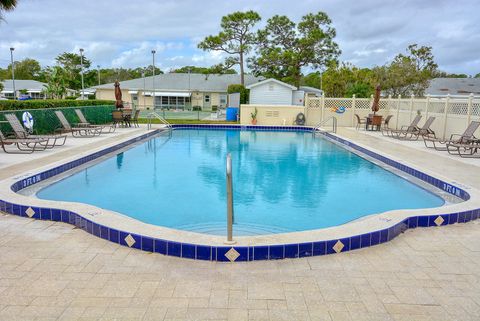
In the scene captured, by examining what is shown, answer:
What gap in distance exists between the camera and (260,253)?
374 centimetres

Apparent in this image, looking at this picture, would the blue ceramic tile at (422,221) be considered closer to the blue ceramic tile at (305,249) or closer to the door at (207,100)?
the blue ceramic tile at (305,249)

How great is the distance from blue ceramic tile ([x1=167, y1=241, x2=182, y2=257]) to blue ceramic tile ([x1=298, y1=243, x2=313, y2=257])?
1173 mm

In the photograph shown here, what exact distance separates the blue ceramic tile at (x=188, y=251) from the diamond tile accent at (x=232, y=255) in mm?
326

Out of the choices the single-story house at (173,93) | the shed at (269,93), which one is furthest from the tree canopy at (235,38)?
the single-story house at (173,93)

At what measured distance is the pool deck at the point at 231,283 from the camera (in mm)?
2773

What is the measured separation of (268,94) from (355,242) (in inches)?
1047

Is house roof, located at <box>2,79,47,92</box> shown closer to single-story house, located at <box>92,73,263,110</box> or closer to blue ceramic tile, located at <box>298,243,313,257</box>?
single-story house, located at <box>92,73,263,110</box>

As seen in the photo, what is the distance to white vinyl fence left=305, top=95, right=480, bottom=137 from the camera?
13.2 metres

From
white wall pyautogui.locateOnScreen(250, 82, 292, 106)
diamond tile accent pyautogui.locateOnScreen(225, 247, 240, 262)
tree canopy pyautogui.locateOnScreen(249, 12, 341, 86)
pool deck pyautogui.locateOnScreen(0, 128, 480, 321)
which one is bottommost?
pool deck pyautogui.locateOnScreen(0, 128, 480, 321)

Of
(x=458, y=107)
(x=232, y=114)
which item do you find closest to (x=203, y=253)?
(x=458, y=107)

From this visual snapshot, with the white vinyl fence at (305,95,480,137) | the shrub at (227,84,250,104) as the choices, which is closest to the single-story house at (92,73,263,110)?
the shrub at (227,84,250,104)

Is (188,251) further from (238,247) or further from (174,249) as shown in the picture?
(238,247)

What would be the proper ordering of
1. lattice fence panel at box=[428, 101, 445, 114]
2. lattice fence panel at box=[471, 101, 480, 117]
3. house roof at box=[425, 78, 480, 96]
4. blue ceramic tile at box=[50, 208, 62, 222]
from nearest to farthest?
blue ceramic tile at box=[50, 208, 62, 222] < lattice fence panel at box=[471, 101, 480, 117] < lattice fence panel at box=[428, 101, 445, 114] < house roof at box=[425, 78, 480, 96]

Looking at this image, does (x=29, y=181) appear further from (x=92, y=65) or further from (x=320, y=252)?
(x=92, y=65)
